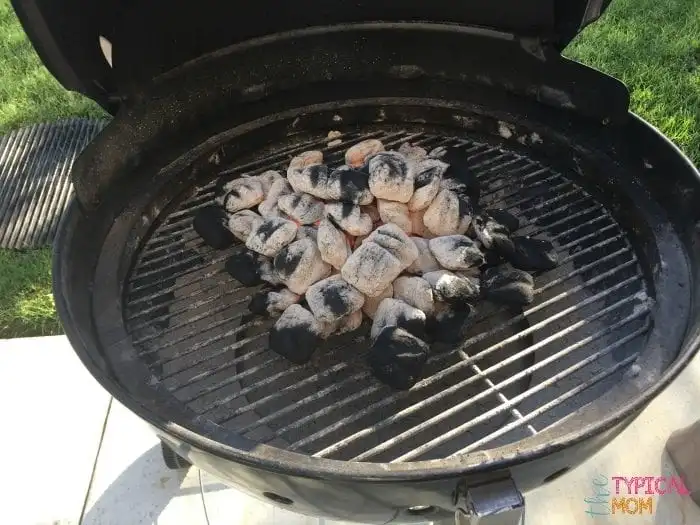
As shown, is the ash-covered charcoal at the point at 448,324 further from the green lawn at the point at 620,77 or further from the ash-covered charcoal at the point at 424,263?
the green lawn at the point at 620,77

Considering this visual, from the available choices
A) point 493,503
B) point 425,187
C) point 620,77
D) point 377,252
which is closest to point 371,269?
point 377,252

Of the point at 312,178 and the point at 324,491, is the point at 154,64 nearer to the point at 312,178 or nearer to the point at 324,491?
the point at 312,178

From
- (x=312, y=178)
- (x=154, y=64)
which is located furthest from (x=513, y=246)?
(x=154, y=64)

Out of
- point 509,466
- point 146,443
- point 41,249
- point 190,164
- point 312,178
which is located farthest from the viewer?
point 41,249

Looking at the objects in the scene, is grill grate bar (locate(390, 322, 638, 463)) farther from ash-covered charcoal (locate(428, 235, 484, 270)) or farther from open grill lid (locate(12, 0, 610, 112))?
open grill lid (locate(12, 0, 610, 112))

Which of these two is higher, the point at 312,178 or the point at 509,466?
the point at 312,178

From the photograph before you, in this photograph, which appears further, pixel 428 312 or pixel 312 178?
pixel 312 178
